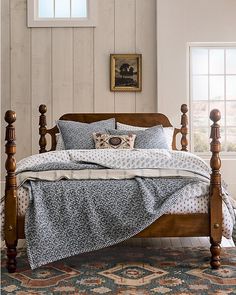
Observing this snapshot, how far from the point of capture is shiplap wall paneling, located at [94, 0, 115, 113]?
653cm

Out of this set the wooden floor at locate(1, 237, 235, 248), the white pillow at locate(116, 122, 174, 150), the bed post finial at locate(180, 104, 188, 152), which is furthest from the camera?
the bed post finial at locate(180, 104, 188, 152)

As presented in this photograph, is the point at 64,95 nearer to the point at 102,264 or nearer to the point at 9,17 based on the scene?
the point at 9,17

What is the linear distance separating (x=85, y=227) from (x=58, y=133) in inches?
90.0

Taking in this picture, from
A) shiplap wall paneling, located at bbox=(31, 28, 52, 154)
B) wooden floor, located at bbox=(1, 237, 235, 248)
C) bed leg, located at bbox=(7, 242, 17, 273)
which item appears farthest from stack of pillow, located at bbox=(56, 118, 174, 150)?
bed leg, located at bbox=(7, 242, 17, 273)

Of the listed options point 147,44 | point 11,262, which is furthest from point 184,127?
point 11,262

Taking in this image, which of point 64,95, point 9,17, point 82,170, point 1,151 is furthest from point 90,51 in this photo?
point 82,170

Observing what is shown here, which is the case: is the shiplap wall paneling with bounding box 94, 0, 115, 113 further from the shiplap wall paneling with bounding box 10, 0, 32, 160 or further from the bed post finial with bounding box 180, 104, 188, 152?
the bed post finial with bounding box 180, 104, 188, 152

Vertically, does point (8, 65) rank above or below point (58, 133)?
above

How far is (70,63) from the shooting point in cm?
657

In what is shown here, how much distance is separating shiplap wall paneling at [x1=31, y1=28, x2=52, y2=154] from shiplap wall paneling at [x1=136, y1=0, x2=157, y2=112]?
107 centimetres

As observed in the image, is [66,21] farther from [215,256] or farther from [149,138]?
[215,256]

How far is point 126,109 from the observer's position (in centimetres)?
659

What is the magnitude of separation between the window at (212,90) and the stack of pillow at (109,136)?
3.59 ft

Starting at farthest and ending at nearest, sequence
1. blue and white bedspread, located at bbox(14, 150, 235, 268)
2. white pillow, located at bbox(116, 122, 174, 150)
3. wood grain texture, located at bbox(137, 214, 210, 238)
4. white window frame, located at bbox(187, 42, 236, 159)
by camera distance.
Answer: white window frame, located at bbox(187, 42, 236, 159) → white pillow, located at bbox(116, 122, 174, 150) → wood grain texture, located at bbox(137, 214, 210, 238) → blue and white bedspread, located at bbox(14, 150, 235, 268)
